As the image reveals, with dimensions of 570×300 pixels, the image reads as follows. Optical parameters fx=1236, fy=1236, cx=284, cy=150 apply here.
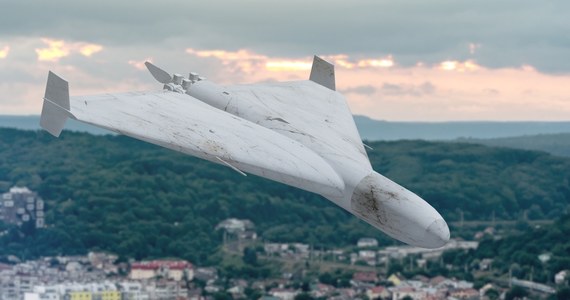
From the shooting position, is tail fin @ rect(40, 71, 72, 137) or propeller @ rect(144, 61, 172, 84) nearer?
tail fin @ rect(40, 71, 72, 137)

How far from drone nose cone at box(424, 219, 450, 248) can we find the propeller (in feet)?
52.0

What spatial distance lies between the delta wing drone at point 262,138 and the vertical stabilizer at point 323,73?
6187 millimetres

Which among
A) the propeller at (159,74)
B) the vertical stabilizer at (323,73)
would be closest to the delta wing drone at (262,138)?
the propeller at (159,74)

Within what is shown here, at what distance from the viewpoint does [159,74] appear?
56.5 m

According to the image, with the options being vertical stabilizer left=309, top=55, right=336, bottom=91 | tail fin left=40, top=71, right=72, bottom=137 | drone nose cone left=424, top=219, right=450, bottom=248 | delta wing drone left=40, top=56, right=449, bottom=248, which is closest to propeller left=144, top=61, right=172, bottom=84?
delta wing drone left=40, top=56, right=449, bottom=248

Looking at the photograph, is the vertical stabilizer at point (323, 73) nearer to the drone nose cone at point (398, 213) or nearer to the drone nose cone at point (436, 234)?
the drone nose cone at point (398, 213)

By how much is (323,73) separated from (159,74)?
27.0ft

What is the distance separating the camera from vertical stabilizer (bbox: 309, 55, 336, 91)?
195ft

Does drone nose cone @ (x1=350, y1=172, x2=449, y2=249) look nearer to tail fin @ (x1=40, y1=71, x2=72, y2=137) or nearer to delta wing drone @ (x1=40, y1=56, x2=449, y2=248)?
delta wing drone @ (x1=40, y1=56, x2=449, y2=248)

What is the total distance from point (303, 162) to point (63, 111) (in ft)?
28.7

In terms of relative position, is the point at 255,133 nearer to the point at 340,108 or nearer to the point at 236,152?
the point at 236,152

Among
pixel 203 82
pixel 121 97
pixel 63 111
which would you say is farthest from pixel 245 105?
pixel 63 111

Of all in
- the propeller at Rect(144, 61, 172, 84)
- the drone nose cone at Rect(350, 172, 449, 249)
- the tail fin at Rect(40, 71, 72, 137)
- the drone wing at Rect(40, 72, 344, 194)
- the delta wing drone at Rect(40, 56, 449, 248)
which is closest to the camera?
the tail fin at Rect(40, 71, 72, 137)

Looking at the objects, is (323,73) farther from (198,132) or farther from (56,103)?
(56,103)
